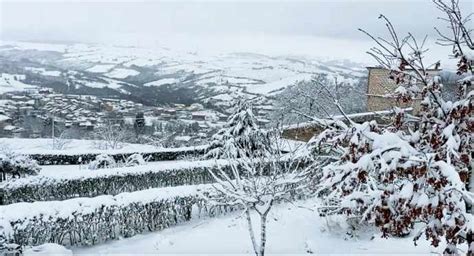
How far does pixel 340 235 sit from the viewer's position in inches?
351

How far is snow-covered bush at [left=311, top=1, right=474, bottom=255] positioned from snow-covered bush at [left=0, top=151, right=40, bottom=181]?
10.7 metres

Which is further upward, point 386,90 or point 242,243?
point 386,90

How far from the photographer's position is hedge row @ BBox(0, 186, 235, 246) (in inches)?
293

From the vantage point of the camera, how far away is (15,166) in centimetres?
1254

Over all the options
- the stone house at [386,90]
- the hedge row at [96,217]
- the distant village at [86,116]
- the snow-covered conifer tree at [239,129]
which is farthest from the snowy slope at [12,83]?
the stone house at [386,90]

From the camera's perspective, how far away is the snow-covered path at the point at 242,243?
8000mm

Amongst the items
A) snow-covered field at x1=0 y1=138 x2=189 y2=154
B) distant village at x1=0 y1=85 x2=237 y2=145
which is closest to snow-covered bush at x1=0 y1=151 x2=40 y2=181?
snow-covered field at x1=0 y1=138 x2=189 y2=154

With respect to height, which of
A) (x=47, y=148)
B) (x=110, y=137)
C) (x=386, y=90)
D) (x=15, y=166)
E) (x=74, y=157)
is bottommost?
(x=110, y=137)

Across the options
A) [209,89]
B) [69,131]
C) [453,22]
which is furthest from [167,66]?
[453,22]

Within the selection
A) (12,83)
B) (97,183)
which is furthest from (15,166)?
(12,83)

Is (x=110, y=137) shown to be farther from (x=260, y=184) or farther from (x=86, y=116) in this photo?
(x=260, y=184)

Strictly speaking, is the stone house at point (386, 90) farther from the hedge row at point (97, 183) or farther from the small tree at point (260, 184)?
the hedge row at point (97, 183)

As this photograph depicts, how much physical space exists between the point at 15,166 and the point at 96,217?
5.54 metres

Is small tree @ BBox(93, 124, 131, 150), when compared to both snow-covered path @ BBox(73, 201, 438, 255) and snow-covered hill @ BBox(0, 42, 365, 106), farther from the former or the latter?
snow-covered path @ BBox(73, 201, 438, 255)
